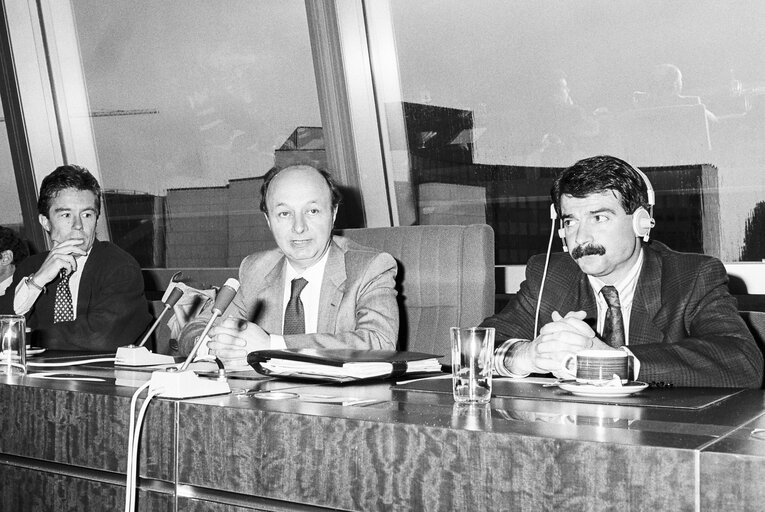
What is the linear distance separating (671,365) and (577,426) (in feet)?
2.05

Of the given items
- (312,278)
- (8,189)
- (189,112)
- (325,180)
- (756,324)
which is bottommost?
(756,324)

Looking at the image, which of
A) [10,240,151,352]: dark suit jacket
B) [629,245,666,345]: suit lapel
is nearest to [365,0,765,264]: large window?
[629,245,666,345]: suit lapel

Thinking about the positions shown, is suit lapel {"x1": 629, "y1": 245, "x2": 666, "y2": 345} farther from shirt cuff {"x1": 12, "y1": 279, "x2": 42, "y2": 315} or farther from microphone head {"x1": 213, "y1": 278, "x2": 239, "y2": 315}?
shirt cuff {"x1": 12, "y1": 279, "x2": 42, "y2": 315}

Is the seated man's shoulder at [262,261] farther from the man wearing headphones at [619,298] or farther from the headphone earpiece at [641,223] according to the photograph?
the headphone earpiece at [641,223]

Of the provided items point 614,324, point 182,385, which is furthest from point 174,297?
point 614,324

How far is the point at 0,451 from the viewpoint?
65.2 inches

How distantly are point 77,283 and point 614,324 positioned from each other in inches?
78.3

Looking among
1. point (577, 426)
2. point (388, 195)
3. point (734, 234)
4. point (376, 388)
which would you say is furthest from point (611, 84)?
point (577, 426)

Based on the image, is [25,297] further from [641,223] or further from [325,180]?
[641,223]

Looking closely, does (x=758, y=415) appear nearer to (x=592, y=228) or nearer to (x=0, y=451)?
(x=592, y=228)

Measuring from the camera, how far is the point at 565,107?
3.27 meters

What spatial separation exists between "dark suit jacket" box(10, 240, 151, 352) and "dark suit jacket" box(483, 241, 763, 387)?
1.40m

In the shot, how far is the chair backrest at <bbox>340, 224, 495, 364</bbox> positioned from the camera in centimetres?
251

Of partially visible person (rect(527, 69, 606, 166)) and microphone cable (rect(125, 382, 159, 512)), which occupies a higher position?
partially visible person (rect(527, 69, 606, 166))
